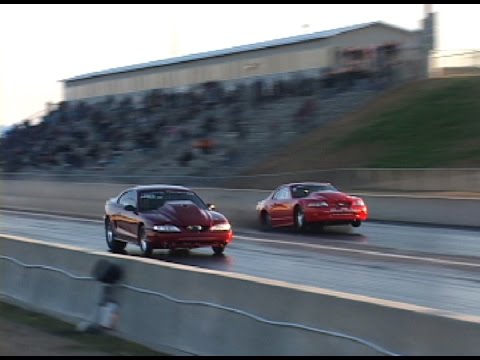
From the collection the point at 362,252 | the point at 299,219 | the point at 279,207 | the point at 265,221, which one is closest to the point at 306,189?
the point at 279,207

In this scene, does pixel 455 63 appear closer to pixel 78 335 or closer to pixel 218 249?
pixel 218 249

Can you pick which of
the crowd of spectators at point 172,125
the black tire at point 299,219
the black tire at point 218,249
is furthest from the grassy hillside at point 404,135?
the black tire at point 218,249

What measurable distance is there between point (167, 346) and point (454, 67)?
46530mm

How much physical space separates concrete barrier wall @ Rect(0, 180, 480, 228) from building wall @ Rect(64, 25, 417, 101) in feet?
84.3

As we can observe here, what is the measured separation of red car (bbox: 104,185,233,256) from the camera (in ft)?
57.3

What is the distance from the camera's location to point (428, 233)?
23.2 m

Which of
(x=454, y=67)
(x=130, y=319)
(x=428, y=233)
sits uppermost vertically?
(x=454, y=67)

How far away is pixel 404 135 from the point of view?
145ft

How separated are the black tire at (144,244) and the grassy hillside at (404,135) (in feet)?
72.1

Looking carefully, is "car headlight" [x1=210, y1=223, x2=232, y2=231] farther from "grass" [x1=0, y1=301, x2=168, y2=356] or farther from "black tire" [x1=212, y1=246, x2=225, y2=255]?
"grass" [x1=0, y1=301, x2=168, y2=356]

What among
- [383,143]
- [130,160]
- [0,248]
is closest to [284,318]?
[0,248]

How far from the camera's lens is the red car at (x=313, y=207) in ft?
78.8

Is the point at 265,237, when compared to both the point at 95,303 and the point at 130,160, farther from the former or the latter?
the point at 130,160

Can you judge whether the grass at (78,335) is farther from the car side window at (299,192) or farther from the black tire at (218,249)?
the car side window at (299,192)
